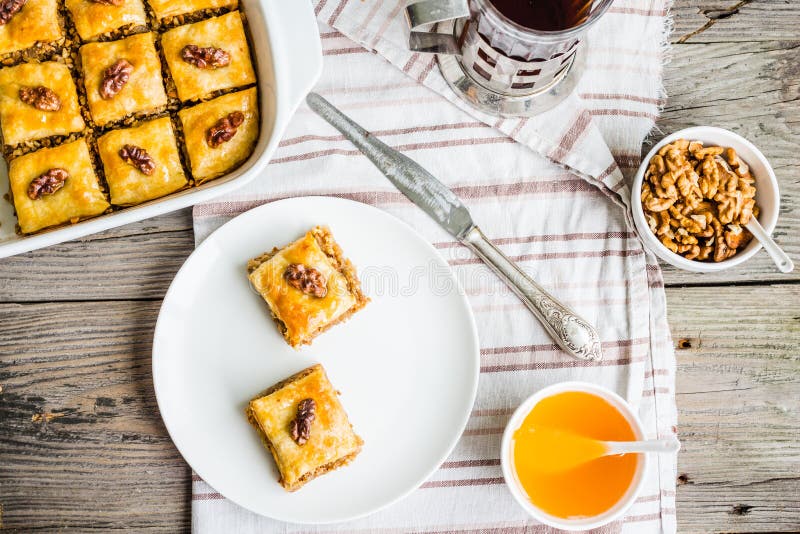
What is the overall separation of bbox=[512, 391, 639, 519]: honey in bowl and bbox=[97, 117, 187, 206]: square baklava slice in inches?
48.5

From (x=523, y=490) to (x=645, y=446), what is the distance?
0.36 m

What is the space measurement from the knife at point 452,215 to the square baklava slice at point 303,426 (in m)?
0.60

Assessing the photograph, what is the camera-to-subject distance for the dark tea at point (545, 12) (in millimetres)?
1728

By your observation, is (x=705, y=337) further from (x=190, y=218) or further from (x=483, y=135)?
(x=190, y=218)

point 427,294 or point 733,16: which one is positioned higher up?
point 733,16

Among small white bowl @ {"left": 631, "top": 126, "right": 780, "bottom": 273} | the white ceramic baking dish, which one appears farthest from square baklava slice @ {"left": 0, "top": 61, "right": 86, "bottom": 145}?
small white bowl @ {"left": 631, "top": 126, "right": 780, "bottom": 273}

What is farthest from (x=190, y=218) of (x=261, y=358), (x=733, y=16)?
(x=733, y=16)

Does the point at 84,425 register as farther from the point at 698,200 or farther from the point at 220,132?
the point at 698,200

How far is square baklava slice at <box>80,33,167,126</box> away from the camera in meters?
1.78

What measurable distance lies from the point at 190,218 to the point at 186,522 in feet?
3.10

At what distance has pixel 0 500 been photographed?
2.00 meters

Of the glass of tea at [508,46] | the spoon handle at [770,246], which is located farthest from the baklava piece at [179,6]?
the spoon handle at [770,246]

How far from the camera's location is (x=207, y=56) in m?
1.78

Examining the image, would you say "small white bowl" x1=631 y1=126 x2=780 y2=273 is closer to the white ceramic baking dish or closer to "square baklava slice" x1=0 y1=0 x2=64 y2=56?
the white ceramic baking dish
